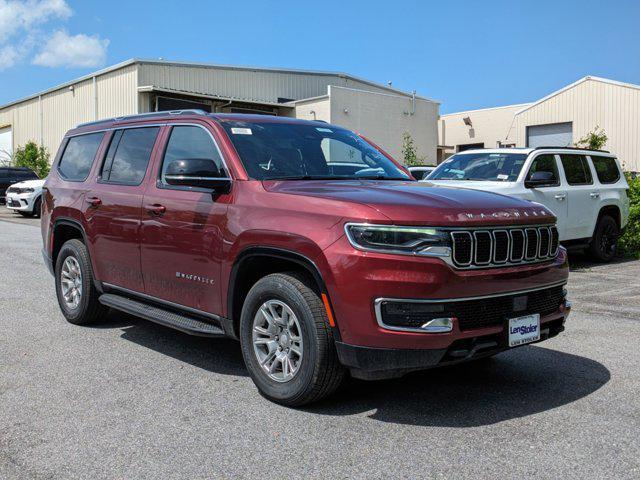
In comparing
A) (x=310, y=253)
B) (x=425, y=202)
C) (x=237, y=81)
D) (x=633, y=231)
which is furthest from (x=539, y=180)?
(x=237, y=81)

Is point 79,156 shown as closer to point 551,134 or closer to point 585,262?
point 585,262

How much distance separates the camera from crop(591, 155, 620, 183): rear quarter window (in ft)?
38.7

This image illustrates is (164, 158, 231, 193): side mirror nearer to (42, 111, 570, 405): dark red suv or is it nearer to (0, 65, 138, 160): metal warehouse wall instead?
(42, 111, 570, 405): dark red suv

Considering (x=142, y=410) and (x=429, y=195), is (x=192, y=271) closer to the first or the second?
(x=142, y=410)

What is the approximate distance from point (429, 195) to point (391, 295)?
832 millimetres

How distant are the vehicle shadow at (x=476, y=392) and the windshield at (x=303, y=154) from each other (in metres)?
1.58

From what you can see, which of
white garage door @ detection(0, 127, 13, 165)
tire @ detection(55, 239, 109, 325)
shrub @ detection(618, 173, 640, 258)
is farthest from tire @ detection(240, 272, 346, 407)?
white garage door @ detection(0, 127, 13, 165)

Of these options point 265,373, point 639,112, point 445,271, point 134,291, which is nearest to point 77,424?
point 265,373

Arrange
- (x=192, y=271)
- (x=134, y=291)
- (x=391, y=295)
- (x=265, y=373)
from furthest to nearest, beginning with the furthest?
(x=134, y=291) < (x=192, y=271) < (x=265, y=373) < (x=391, y=295)

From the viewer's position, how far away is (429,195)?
168 inches

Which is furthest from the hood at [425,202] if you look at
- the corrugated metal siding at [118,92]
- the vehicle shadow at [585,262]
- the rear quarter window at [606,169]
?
the corrugated metal siding at [118,92]

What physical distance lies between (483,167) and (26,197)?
1634 cm

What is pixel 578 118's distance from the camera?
31.0 meters

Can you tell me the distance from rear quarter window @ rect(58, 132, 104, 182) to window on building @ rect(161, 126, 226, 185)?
4.52ft
